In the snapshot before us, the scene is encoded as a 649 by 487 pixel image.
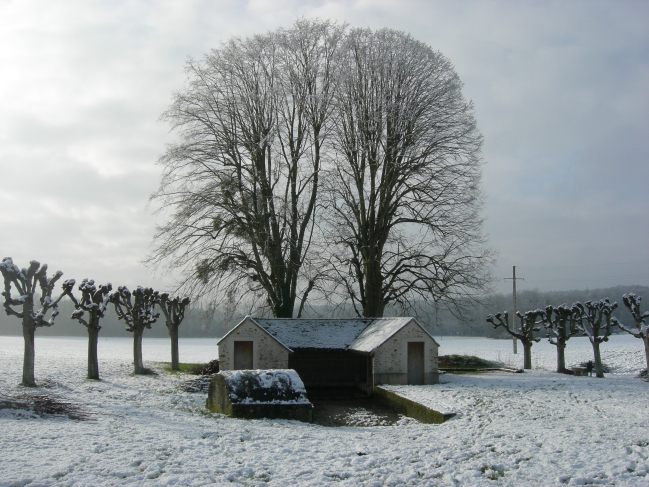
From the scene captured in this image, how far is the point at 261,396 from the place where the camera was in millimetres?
15484

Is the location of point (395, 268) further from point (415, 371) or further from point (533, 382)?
point (533, 382)

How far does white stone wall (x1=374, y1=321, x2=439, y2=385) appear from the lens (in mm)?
23953

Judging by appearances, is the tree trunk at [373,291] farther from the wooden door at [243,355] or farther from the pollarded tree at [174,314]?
the pollarded tree at [174,314]

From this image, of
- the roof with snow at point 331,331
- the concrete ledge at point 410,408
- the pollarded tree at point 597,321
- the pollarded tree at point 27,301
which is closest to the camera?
the concrete ledge at point 410,408

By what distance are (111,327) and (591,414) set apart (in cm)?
11081

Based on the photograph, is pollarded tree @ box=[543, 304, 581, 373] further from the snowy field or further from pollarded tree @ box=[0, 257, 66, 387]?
pollarded tree @ box=[0, 257, 66, 387]

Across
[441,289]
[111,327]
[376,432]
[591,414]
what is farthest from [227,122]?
[111,327]

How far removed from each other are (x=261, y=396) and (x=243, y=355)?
10487mm

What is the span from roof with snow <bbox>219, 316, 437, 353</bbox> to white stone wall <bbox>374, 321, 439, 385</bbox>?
0.37 metres

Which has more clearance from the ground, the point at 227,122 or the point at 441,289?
the point at 227,122

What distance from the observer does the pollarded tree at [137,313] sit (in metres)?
27.3

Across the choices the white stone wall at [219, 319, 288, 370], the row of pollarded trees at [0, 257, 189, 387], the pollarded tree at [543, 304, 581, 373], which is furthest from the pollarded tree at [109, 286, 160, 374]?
the pollarded tree at [543, 304, 581, 373]

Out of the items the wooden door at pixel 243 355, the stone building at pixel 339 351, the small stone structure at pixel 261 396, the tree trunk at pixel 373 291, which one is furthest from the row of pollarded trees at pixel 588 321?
the small stone structure at pixel 261 396

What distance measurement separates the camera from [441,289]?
1028 inches
